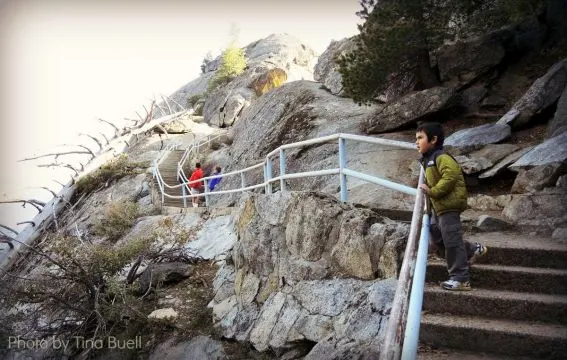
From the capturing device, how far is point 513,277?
145 inches

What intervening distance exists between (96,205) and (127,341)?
12234 millimetres

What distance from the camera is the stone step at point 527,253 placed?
3.79 metres

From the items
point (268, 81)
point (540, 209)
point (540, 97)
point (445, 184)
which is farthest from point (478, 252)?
point (268, 81)

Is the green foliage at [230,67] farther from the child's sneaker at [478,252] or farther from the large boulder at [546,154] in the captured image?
the child's sneaker at [478,252]

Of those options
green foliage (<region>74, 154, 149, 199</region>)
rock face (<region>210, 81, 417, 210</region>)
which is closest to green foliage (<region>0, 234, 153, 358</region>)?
rock face (<region>210, 81, 417, 210</region>)

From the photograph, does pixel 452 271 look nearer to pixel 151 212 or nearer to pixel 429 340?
pixel 429 340

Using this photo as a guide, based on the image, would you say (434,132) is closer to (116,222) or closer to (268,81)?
(116,222)

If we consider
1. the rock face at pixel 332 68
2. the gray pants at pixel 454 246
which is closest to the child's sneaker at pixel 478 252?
the gray pants at pixel 454 246

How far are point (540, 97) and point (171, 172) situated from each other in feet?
55.4

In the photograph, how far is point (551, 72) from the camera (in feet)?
24.5

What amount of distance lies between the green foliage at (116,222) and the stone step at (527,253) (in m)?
11.0

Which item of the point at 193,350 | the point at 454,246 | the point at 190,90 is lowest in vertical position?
the point at 193,350

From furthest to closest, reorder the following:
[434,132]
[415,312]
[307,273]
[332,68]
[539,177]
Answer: [332,68], [307,273], [539,177], [434,132], [415,312]

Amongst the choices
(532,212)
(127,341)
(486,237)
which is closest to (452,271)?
(486,237)
